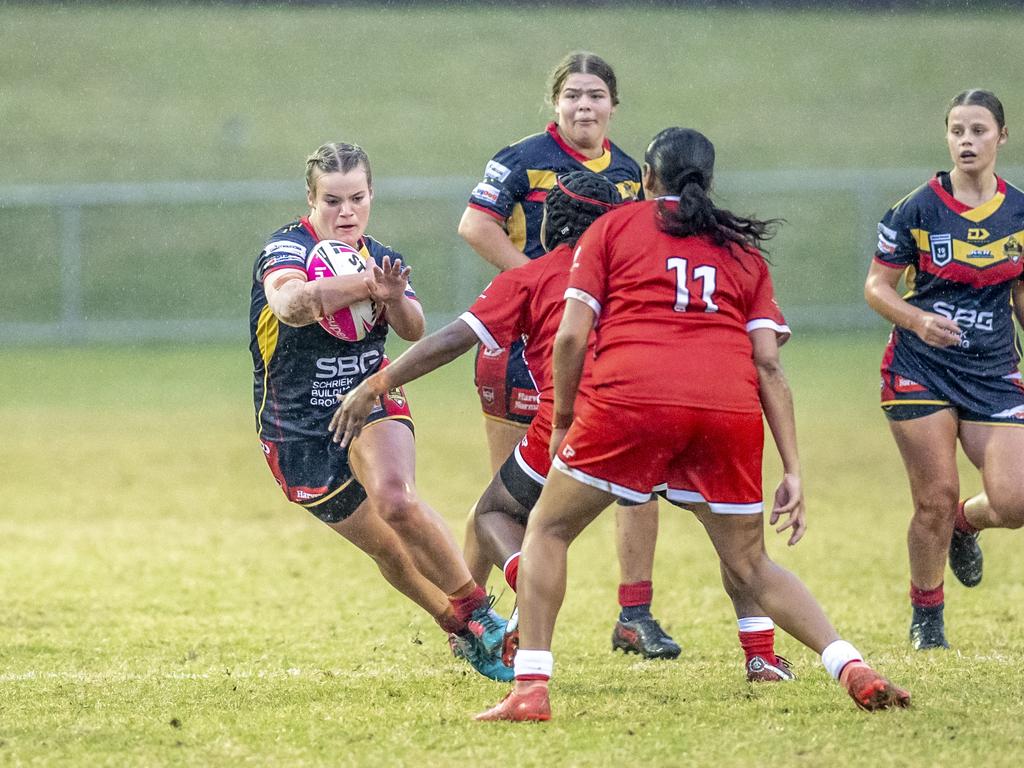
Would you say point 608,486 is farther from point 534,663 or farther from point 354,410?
point 354,410

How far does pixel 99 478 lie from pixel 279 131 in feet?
67.2

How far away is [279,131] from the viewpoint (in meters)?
31.3

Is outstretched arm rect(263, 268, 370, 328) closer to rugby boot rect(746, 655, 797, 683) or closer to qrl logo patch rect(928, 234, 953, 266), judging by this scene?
rugby boot rect(746, 655, 797, 683)

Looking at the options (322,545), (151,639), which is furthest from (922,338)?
(322,545)

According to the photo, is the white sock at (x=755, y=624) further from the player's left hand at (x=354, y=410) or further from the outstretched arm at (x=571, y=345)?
the player's left hand at (x=354, y=410)

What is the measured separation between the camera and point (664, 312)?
182 inches

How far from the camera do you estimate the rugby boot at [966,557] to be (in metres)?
7.03

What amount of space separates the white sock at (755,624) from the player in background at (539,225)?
33.8 inches

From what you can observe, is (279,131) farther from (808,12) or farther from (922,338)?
(922,338)

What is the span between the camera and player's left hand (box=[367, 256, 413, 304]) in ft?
17.6

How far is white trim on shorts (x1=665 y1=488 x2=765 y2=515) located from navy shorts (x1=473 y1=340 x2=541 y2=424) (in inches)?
64.9

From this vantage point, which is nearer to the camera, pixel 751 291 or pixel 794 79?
pixel 751 291

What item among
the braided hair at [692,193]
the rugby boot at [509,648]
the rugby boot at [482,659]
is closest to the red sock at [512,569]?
the rugby boot at [509,648]

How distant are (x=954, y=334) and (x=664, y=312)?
1992 millimetres
